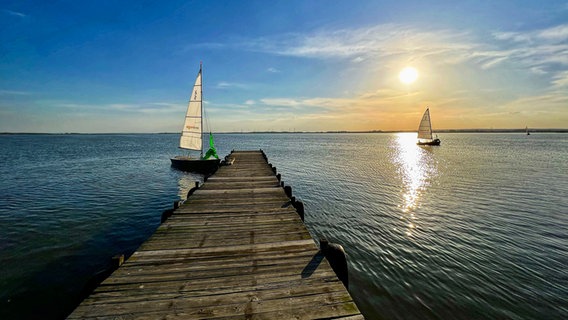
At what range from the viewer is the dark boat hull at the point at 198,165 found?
2498 centimetres

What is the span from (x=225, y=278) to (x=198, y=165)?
2282 centimetres

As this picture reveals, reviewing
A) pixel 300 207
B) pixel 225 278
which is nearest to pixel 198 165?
pixel 300 207

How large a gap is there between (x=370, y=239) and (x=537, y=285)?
200 inches

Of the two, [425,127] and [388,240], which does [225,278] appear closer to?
[388,240]

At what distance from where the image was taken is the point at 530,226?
11.3 meters

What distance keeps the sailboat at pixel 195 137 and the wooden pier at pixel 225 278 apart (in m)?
18.6

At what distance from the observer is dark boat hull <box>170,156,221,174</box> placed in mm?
24984

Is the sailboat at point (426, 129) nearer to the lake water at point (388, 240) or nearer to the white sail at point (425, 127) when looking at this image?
the white sail at point (425, 127)

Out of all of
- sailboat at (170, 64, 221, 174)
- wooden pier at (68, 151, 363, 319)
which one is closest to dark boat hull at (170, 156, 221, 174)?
sailboat at (170, 64, 221, 174)

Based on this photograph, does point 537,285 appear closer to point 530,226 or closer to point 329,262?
point 530,226

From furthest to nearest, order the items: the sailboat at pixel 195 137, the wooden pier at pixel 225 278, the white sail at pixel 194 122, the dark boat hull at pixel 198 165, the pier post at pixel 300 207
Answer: the white sail at pixel 194 122, the sailboat at pixel 195 137, the dark boat hull at pixel 198 165, the pier post at pixel 300 207, the wooden pier at pixel 225 278

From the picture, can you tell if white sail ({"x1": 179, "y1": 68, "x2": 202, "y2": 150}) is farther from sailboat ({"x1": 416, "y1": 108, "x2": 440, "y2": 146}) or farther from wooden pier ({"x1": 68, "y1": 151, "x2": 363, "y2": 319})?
sailboat ({"x1": 416, "y1": 108, "x2": 440, "y2": 146})

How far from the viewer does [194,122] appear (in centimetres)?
2917

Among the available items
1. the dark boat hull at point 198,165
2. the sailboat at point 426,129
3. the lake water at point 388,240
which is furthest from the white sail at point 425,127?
the dark boat hull at point 198,165
